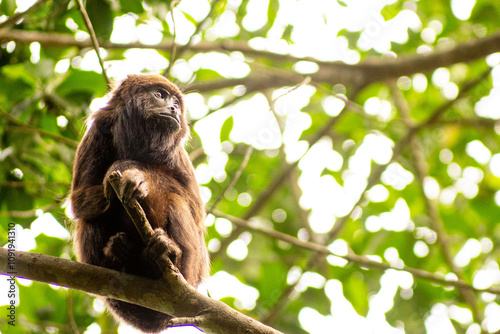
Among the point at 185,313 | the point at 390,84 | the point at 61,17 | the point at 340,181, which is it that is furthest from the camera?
the point at 340,181

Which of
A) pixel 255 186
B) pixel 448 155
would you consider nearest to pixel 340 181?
pixel 255 186

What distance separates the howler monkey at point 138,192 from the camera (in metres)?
3.34

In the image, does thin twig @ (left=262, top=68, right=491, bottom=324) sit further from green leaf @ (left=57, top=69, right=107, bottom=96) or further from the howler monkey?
green leaf @ (left=57, top=69, right=107, bottom=96)

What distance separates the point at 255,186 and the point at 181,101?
3.30 m

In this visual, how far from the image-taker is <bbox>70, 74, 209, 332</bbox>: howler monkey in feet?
11.0

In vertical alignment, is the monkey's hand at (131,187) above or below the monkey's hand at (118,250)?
above

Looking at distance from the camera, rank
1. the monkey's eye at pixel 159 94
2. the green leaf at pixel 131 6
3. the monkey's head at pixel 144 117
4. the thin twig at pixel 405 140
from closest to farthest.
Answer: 1. the monkey's head at pixel 144 117
2. the monkey's eye at pixel 159 94
3. the green leaf at pixel 131 6
4. the thin twig at pixel 405 140

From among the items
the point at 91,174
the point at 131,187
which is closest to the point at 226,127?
the point at 91,174

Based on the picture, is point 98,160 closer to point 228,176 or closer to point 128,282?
point 128,282

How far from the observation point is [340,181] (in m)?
7.39

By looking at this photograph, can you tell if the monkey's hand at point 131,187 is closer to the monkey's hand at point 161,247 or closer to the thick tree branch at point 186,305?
Answer: the thick tree branch at point 186,305

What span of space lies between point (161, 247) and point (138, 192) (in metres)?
0.35

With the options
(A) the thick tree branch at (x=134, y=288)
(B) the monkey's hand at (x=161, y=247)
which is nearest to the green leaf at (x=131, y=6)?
(B) the monkey's hand at (x=161, y=247)

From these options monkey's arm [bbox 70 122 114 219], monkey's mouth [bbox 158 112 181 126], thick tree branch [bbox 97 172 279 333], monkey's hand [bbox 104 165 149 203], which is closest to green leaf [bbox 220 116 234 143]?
monkey's mouth [bbox 158 112 181 126]
